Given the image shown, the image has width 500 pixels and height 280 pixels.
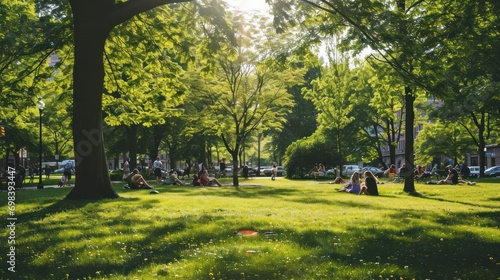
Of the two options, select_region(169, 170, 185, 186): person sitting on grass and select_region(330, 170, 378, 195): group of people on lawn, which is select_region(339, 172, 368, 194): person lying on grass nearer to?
select_region(330, 170, 378, 195): group of people on lawn

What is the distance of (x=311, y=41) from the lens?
1595 centimetres

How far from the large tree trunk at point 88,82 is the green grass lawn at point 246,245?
1974 mm

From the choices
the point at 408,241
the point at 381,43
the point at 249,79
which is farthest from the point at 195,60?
the point at 249,79

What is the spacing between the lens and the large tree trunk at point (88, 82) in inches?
515

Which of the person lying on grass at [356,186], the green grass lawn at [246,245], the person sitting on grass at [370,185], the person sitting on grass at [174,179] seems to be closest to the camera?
the green grass lawn at [246,245]

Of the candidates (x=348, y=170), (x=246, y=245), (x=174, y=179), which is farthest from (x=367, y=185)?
(x=348, y=170)

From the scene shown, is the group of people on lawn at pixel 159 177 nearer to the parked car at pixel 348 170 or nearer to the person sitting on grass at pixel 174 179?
the person sitting on grass at pixel 174 179

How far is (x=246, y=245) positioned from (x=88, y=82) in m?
8.18

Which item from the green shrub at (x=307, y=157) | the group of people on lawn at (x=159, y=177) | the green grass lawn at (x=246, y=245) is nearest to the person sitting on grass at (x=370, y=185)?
the green grass lawn at (x=246, y=245)

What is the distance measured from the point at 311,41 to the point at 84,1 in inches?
296

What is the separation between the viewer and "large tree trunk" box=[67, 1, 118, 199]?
13.1 m

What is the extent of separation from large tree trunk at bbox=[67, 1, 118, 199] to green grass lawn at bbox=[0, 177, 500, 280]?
197 centimetres

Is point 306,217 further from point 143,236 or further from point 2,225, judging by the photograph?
point 2,225

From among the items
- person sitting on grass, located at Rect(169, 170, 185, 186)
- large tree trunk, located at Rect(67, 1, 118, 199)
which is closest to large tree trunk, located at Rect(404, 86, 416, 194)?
large tree trunk, located at Rect(67, 1, 118, 199)
